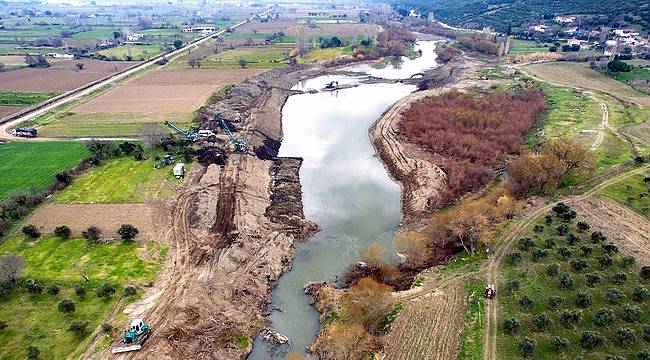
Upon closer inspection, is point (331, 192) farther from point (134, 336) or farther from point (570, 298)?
point (134, 336)

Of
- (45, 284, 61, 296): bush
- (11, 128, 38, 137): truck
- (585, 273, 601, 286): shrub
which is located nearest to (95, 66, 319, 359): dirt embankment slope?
(45, 284, 61, 296): bush

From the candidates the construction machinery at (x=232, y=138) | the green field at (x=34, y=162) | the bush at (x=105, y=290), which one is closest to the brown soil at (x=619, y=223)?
the construction machinery at (x=232, y=138)

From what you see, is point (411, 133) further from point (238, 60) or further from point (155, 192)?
point (238, 60)

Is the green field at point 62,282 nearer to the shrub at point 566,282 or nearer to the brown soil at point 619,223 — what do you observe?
the shrub at point 566,282

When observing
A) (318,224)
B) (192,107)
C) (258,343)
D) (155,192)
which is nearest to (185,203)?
(155,192)

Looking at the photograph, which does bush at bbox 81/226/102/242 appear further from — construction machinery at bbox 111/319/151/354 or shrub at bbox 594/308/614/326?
shrub at bbox 594/308/614/326

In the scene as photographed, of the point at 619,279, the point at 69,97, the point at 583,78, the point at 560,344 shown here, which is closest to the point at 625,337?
the point at 560,344
